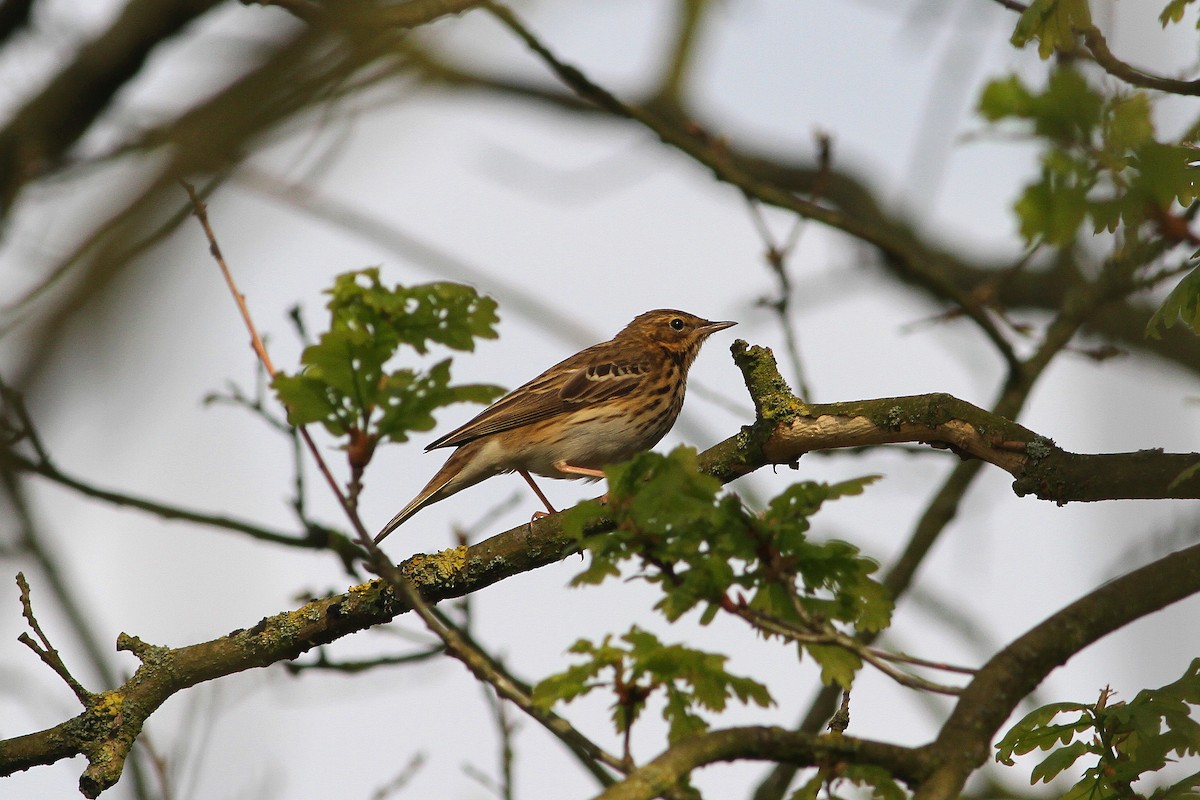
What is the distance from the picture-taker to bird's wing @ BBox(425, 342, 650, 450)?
28.5 ft

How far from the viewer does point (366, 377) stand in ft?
12.3

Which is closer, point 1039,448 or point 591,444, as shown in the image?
point 1039,448

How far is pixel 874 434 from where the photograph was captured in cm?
498

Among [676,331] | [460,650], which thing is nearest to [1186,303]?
[460,650]

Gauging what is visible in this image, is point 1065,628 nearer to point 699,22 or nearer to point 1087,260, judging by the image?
point 1087,260

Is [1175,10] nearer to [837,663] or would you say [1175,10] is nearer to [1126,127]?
[1126,127]

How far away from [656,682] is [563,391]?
18.5 ft

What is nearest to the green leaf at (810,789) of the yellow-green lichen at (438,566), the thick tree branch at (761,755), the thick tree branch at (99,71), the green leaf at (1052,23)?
the thick tree branch at (761,755)

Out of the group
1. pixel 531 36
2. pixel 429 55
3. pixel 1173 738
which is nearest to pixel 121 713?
pixel 1173 738

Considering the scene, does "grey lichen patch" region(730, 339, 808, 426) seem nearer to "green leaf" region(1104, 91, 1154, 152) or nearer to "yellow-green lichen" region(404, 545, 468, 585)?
"yellow-green lichen" region(404, 545, 468, 585)

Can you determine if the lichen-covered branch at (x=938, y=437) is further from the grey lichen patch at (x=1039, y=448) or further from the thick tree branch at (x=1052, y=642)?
the thick tree branch at (x=1052, y=642)

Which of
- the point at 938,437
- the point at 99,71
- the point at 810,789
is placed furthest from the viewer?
the point at 99,71

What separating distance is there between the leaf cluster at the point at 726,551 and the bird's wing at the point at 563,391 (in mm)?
4958

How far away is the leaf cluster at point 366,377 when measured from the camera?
370 cm
